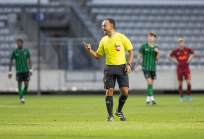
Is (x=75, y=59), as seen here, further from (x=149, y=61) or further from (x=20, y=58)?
(x=149, y=61)

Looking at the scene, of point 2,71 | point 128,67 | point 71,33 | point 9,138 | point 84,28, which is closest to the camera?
point 9,138

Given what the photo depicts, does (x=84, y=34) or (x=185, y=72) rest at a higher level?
(x=84, y=34)

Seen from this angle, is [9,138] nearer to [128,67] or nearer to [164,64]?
[128,67]

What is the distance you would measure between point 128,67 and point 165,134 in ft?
6.24

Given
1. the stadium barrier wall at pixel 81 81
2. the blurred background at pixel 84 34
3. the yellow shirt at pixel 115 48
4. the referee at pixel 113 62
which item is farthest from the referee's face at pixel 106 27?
the stadium barrier wall at pixel 81 81

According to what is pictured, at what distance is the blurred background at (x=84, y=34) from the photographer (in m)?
18.3

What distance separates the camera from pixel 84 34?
21375 millimetres

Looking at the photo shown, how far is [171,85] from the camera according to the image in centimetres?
1828

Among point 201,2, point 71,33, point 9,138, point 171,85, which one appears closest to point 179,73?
point 171,85

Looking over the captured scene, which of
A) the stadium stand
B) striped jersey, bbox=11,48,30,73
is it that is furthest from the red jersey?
the stadium stand

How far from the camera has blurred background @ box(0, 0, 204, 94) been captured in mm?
18266

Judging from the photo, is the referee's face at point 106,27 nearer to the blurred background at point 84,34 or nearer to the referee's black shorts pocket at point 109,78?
the referee's black shorts pocket at point 109,78

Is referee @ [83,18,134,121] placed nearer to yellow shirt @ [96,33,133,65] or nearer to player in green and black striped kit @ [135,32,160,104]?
yellow shirt @ [96,33,133,65]

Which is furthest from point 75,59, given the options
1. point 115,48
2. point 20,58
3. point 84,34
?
point 115,48
